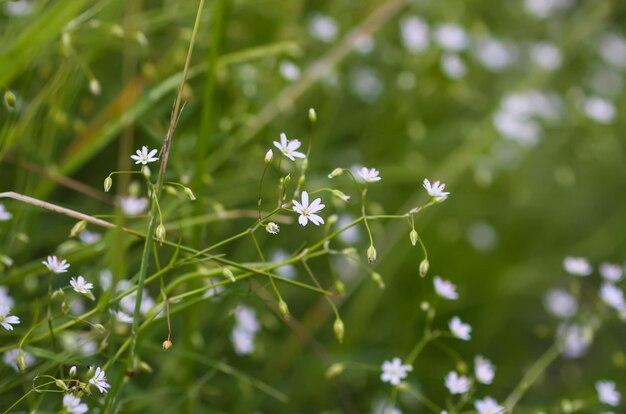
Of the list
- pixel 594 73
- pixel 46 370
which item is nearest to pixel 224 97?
pixel 46 370

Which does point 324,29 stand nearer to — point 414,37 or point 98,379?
point 414,37

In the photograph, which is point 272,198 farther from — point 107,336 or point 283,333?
point 107,336

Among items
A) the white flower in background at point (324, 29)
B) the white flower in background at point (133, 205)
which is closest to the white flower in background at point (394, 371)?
the white flower in background at point (133, 205)

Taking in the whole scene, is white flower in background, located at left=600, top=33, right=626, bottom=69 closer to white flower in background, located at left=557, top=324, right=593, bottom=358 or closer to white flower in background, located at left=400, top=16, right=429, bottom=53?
white flower in background, located at left=400, top=16, right=429, bottom=53

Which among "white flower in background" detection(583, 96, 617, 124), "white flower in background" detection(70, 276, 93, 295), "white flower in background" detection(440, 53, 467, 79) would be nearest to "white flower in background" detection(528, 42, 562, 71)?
"white flower in background" detection(583, 96, 617, 124)

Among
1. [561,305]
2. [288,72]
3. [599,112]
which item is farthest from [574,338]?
[288,72]

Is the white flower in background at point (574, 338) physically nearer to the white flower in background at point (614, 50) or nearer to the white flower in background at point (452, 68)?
A: the white flower in background at point (452, 68)

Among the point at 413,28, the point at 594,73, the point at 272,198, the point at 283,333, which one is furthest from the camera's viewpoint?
the point at 594,73
